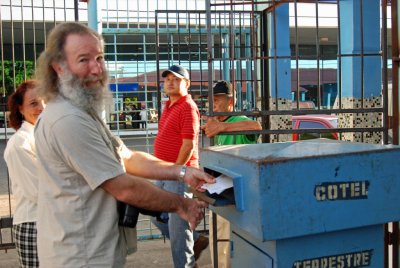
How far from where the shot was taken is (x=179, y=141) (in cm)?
427

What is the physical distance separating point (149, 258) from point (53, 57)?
10.7 feet

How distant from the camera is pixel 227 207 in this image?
2.33 metres

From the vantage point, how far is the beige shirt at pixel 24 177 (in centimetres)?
293

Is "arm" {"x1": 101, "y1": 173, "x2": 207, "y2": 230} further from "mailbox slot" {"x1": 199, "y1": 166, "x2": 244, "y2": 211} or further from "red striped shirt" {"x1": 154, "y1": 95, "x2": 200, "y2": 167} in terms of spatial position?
"red striped shirt" {"x1": 154, "y1": 95, "x2": 200, "y2": 167}

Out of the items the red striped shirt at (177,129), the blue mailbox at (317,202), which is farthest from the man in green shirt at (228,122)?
the blue mailbox at (317,202)

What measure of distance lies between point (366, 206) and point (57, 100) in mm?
1447

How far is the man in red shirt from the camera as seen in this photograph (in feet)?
13.5

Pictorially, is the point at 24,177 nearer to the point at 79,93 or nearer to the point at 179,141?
the point at 79,93

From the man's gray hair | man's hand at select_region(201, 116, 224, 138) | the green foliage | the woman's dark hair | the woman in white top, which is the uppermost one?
the green foliage

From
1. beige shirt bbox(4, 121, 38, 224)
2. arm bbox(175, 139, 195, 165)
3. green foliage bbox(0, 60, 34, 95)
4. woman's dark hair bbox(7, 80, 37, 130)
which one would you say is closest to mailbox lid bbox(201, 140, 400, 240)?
beige shirt bbox(4, 121, 38, 224)

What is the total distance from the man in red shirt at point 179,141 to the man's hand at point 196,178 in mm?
1576

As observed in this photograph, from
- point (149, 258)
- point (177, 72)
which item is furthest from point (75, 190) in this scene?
point (149, 258)

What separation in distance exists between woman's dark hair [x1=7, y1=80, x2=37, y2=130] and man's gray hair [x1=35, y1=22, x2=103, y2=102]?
1080 mm

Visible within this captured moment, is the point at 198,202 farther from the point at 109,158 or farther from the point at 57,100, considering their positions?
the point at 57,100
